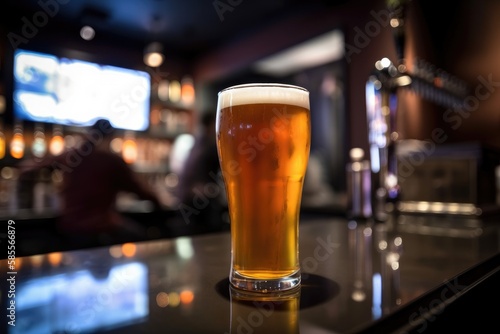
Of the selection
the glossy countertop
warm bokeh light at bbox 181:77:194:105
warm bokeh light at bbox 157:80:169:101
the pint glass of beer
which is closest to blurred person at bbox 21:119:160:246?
the glossy countertop

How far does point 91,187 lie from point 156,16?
270 centimetres

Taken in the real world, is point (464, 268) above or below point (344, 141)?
below

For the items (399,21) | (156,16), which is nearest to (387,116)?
(399,21)

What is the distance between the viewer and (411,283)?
1.77 feet

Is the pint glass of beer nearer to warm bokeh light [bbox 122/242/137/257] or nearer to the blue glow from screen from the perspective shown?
the blue glow from screen

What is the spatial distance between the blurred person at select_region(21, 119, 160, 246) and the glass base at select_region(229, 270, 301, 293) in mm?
2112

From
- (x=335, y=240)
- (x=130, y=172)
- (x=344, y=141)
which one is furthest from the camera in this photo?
(x=344, y=141)

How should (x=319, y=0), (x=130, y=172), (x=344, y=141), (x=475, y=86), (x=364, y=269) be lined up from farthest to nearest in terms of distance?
1. (x=319, y=0)
2. (x=344, y=141)
3. (x=130, y=172)
4. (x=475, y=86)
5. (x=364, y=269)

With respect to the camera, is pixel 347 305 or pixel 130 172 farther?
pixel 130 172

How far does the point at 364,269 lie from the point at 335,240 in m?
0.35

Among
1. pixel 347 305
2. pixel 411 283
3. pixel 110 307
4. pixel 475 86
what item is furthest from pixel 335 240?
pixel 475 86

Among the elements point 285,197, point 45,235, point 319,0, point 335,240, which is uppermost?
point 319,0

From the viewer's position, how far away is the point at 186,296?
0.49 m

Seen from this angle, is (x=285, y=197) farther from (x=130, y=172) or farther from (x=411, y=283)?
(x=130, y=172)
